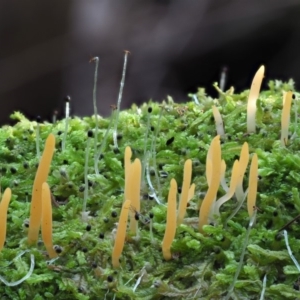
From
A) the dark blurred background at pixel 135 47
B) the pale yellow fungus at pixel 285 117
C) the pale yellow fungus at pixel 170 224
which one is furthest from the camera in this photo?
the dark blurred background at pixel 135 47

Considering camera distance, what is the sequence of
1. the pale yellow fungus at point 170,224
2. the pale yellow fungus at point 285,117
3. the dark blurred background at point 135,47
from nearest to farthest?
the pale yellow fungus at point 170,224
the pale yellow fungus at point 285,117
the dark blurred background at point 135,47

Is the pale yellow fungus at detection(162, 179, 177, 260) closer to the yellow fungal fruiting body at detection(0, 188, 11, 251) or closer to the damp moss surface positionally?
the damp moss surface

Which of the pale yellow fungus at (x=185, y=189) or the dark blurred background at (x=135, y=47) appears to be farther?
the dark blurred background at (x=135, y=47)

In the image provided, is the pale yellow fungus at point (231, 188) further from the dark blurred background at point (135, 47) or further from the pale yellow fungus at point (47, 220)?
the dark blurred background at point (135, 47)

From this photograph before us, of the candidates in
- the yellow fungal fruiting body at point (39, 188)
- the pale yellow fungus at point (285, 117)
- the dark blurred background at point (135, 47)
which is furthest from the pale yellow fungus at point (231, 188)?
the dark blurred background at point (135, 47)

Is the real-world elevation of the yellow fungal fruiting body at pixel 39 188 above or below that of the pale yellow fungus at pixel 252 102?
below

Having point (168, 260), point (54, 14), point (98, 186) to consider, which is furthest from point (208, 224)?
point (54, 14)

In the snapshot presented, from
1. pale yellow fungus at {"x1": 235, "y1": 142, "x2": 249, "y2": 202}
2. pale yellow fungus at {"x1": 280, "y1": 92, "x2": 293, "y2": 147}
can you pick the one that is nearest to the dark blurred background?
pale yellow fungus at {"x1": 280, "y1": 92, "x2": 293, "y2": 147}

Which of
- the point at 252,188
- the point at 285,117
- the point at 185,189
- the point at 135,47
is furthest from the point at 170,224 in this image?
the point at 135,47
